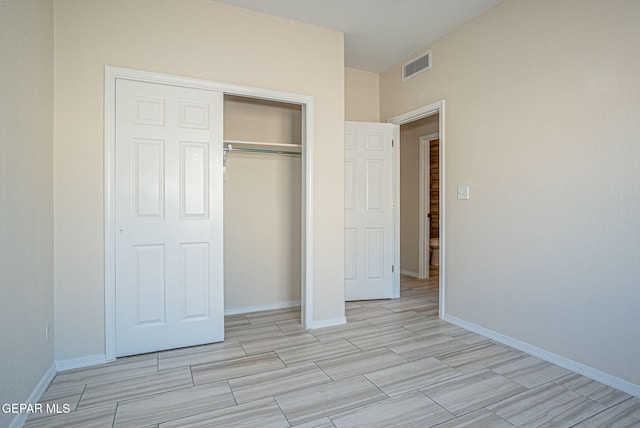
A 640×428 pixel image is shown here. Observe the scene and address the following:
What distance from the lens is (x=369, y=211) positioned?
402cm

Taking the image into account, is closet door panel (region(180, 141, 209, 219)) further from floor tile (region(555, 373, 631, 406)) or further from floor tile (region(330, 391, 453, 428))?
floor tile (region(555, 373, 631, 406))

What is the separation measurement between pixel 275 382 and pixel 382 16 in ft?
10.3

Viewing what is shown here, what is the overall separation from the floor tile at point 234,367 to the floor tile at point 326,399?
395mm

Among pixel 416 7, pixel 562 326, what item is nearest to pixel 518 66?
pixel 416 7

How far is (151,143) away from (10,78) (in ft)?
3.09

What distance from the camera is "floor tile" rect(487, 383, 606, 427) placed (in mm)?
1766

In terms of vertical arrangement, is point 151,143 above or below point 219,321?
above

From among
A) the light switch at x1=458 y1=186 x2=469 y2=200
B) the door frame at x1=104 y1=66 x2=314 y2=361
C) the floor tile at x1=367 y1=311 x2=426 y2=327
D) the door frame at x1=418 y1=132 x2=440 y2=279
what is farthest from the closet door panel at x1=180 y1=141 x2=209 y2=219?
the door frame at x1=418 y1=132 x2=440 y2=279

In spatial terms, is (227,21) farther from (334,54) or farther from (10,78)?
(10,78)

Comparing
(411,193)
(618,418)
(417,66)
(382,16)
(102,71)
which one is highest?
(382,16)

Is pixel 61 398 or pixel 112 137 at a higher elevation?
pixel 112 137

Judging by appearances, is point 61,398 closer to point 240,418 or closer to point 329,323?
point 240,418

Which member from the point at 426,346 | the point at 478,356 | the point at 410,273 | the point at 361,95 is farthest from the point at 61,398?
the point at 410,273

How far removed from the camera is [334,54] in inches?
127
